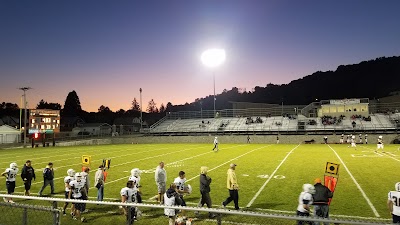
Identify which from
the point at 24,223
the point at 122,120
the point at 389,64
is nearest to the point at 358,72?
the point at 389,64

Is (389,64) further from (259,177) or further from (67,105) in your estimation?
(259,177)

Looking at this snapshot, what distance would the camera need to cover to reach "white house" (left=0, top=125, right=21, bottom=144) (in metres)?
56.6

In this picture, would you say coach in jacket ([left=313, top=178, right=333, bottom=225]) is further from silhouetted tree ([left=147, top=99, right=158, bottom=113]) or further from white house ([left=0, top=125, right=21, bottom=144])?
silhouetted tree ([left=147, top=99, right=158, bottom=113])

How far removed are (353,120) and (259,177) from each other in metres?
42.4

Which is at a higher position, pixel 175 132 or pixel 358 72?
pixel 358 72

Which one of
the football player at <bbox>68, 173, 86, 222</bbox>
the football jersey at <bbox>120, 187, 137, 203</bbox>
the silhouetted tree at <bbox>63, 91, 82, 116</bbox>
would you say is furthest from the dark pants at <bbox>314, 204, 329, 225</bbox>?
the silhouetted tree at <bbox>63, 91, 82, 116</bbox>

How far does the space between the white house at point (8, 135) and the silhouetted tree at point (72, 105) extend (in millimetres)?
66105

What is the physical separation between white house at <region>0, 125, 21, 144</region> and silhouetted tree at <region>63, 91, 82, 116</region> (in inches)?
2603

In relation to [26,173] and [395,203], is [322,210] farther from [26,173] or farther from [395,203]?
[26,173]

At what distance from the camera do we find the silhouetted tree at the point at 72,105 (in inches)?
4871

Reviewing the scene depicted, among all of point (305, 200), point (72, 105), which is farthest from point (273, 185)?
point (72, 105)

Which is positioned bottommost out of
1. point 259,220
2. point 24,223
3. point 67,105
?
point 259,220

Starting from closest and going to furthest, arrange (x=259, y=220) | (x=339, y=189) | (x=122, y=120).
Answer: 1. (x=259, y=220)
2. (x=339, y=189)
3. (x=122, y=120)

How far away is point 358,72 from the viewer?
7028 inches
